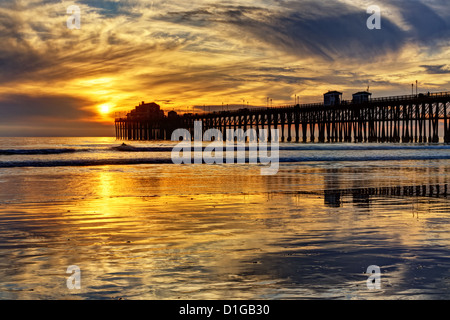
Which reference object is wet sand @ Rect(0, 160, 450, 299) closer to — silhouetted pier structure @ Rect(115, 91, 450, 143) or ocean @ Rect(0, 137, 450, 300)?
ocean @ Rect(0, 137, 450, 300)

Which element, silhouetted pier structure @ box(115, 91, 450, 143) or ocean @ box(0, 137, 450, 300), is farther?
silhouetted pier structure @ box(115, 91, 450, 143)

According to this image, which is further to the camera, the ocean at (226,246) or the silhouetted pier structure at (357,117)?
the silhouetted pier structure at (357,117)

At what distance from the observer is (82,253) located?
20.6ft

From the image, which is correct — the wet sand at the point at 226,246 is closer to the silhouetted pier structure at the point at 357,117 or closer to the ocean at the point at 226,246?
the ocean at the point at 226,246

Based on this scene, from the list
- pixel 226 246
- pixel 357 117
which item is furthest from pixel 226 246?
pixel 357 117

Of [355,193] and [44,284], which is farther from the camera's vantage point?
[355,193]

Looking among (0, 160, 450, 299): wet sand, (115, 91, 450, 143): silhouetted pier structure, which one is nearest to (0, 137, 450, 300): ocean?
(0, 160, 450, 299): wet sand

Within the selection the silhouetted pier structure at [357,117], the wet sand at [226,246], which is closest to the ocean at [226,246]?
the wet sand at [226,246]

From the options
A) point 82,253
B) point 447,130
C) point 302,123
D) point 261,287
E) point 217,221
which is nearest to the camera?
point 261,287

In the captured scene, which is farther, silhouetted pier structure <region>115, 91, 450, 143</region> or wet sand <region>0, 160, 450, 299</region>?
silhouetted pier structure <region>115, 91, 450, 143</region>
